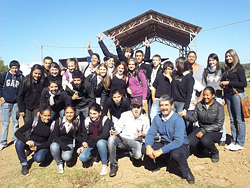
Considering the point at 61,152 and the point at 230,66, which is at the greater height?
the point at 230,66

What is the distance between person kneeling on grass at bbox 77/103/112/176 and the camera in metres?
3.44

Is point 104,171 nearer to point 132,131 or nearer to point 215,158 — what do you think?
point 132,131

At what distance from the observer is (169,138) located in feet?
10.7

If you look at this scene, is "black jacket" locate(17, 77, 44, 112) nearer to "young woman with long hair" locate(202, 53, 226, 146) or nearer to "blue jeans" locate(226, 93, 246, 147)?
"young woman with long hair" locate(202, 53, 226, 146)

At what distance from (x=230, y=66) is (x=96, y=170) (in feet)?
11.1

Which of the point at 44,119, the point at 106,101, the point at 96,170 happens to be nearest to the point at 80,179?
the point at 96,170

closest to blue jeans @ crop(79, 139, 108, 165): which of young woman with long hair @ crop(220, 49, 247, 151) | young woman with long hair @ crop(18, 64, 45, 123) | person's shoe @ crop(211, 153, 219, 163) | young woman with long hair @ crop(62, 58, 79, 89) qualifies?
young woman with long hair @ crop(18, 64, 45, 123)

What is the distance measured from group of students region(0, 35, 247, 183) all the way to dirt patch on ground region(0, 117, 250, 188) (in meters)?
0.18

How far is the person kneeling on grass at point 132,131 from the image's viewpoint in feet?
11.6

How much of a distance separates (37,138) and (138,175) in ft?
6.61

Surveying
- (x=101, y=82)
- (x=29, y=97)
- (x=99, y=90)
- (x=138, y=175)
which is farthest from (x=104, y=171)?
(x=29, y=97)

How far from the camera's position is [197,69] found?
431 centimetres

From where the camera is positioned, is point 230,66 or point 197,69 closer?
point 230,66

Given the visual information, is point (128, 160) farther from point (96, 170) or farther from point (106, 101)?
point (106, 101)
